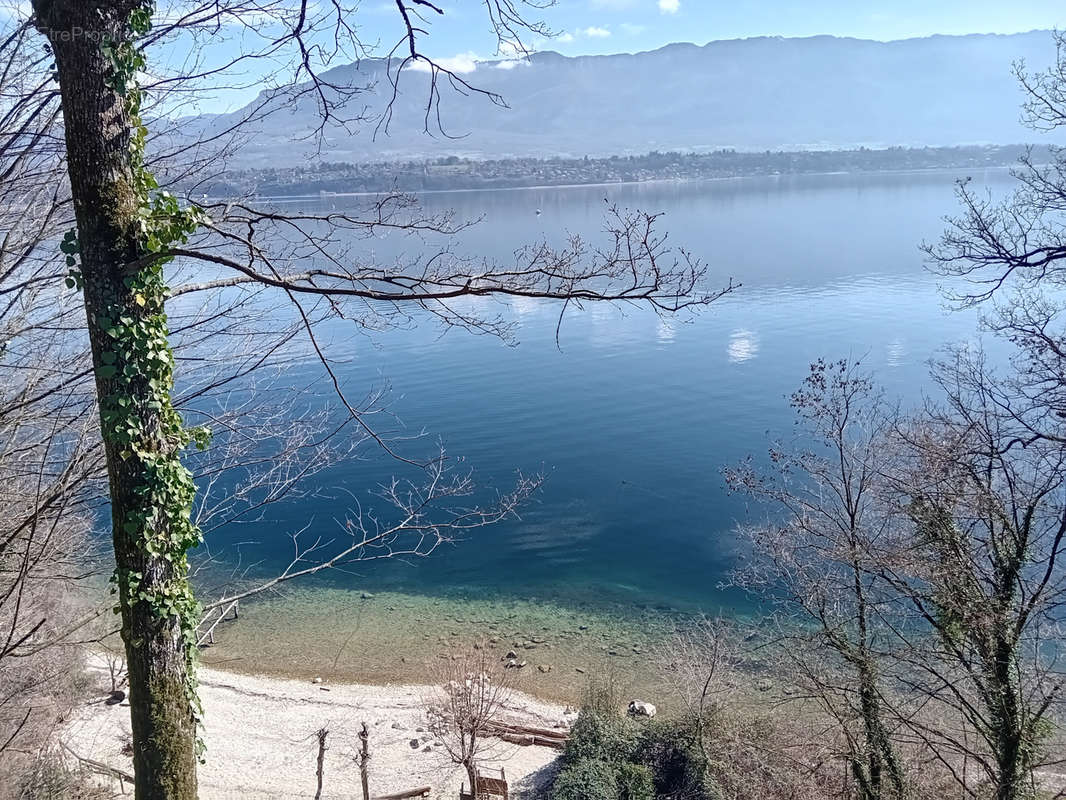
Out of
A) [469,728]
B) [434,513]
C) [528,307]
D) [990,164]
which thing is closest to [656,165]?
[990,164]

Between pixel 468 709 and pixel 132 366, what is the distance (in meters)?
11.2

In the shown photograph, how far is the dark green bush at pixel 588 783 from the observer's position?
1418 cm

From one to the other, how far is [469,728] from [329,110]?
11948mm

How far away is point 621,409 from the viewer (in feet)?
120

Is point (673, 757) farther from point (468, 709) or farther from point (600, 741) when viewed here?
point (468, 709)

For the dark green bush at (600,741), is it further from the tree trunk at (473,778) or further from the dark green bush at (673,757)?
the tree trunk at (473,778)

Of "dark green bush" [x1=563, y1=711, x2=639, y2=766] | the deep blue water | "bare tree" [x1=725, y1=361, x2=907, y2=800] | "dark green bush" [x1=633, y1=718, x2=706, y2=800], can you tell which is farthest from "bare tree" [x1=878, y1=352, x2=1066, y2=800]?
the deep blue water

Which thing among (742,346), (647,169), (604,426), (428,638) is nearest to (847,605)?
(428,638)

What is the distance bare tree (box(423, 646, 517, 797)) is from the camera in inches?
559

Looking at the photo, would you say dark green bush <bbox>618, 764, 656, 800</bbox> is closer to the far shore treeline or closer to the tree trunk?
the tree trunk

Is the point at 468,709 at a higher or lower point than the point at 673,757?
higher

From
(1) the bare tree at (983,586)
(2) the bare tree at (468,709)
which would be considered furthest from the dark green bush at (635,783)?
(1) the bare tree at (983,586)

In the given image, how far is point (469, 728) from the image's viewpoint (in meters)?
14.2

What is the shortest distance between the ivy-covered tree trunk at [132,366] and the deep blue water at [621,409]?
2.43m
